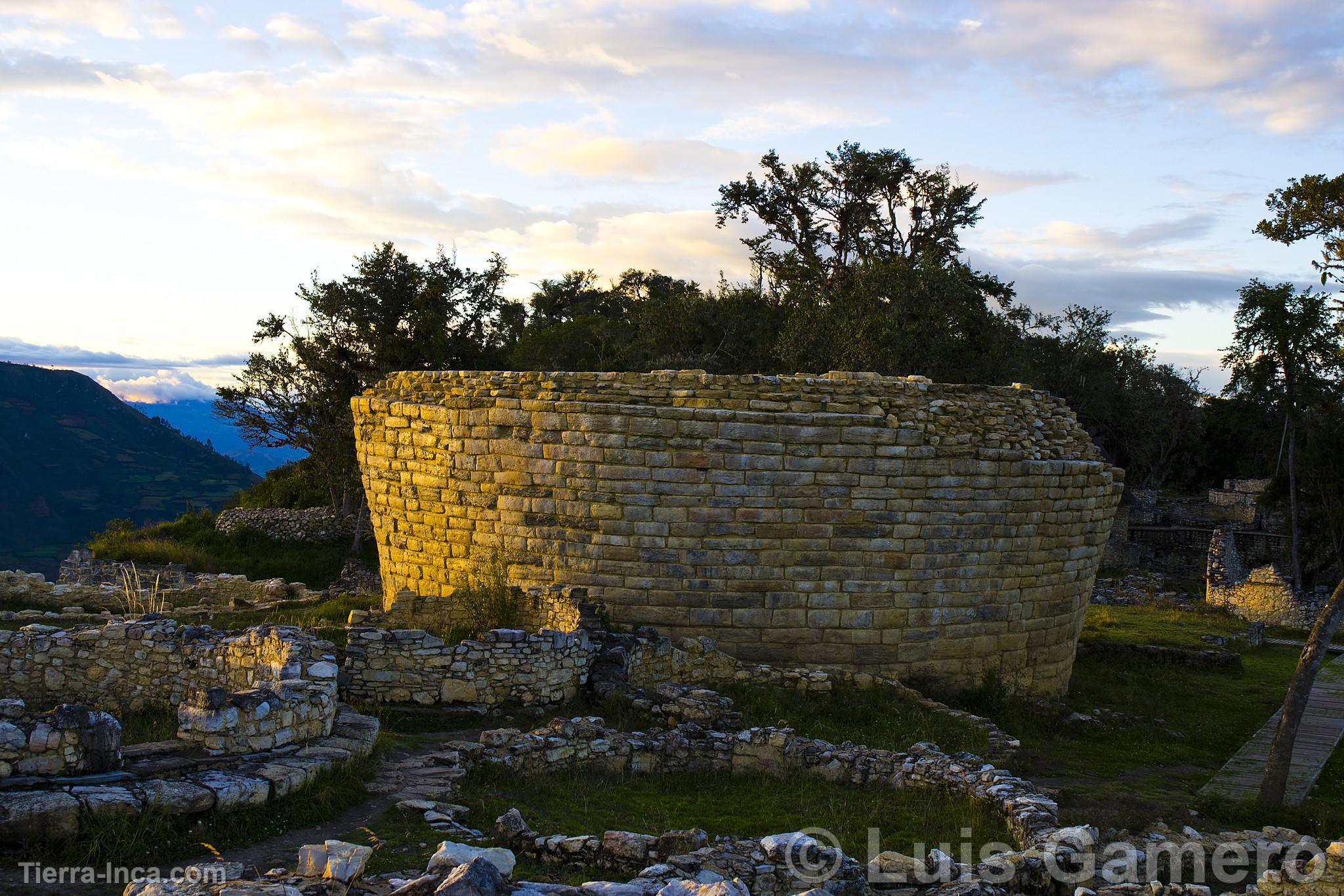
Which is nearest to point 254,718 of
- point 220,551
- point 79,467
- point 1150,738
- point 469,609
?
point 469,609

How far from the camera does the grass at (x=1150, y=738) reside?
31.5ft

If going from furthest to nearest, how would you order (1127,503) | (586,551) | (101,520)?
(101,520)
(1127,503)
(586,551)

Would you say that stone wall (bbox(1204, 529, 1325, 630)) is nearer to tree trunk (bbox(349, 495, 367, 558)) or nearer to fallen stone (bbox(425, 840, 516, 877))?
fallen stone (bbox(425, 840, 516, 877))

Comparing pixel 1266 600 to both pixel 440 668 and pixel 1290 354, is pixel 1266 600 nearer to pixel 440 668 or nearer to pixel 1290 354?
pixel 1290 354

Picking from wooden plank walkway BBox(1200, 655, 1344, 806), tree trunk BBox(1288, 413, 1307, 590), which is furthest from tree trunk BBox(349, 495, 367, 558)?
tree trunk BBox(1288, 413, 1307, 590)

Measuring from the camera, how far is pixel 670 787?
341 inches

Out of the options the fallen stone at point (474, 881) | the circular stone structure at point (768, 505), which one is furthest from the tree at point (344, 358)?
the fallen stone at point (474, 881)

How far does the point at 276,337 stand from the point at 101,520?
28.6 metres

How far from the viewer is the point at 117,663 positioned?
958 centimetres

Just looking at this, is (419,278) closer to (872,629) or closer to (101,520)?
(872,629)

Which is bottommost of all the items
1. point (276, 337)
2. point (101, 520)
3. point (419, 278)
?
point (101, 520)

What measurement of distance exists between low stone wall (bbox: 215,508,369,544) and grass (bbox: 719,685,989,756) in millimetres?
19828

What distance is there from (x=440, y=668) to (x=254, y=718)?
2.96 metres

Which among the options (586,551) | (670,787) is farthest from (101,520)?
(670,787)
